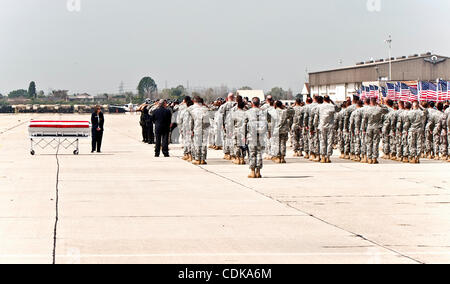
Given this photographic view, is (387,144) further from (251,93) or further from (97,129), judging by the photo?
(251,93)

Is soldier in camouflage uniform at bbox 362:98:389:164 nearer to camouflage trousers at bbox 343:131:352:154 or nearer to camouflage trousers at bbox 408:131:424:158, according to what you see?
camouflage trousers at bbox 408:131:424:158

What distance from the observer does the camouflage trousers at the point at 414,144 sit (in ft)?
87.9

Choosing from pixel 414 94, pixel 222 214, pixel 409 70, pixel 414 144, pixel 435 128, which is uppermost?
pixel 409 70

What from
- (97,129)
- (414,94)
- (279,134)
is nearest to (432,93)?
(414,94)

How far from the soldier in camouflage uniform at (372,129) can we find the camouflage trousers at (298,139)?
9.79 feet

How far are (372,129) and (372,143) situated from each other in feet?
1.35

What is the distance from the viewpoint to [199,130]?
1019 inches

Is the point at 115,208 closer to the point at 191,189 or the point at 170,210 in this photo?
the point at 170,210

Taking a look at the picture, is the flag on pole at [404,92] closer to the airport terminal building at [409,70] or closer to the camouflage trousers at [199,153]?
the camouflage trousers at [199,153]

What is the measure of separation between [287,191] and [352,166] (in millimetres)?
7440

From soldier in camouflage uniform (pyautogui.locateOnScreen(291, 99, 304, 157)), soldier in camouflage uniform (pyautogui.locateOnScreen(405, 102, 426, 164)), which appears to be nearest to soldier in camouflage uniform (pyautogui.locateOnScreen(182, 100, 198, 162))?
soldier in camouflage uniform (pyautogui.locateOnScreen(291, 99, 304, 157))

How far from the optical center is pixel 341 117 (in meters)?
28.8

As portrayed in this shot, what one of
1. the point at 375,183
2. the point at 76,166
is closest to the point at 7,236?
the point at 375,183

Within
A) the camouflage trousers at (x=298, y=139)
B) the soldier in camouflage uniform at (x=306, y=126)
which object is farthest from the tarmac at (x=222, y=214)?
the camouflage trousers at (x=298, y=139)
